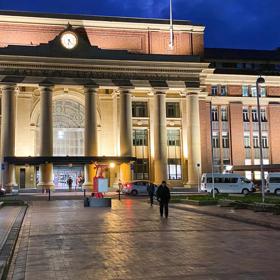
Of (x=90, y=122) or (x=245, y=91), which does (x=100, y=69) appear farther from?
(x=245, y=91)

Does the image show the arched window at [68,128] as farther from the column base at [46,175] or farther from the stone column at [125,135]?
the stone column at [125,135]

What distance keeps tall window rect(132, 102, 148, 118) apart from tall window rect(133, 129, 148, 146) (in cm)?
207

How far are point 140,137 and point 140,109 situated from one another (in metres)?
3.91

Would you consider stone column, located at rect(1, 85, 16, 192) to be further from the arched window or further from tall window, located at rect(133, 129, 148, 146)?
tall window, located at rect(133, 129, 148, 146)

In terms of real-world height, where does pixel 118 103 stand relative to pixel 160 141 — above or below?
above

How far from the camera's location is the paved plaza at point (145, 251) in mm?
9742

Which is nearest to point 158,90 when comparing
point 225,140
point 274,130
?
point 225,140

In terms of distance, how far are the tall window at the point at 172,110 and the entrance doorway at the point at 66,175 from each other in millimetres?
14327

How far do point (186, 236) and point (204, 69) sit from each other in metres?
49.4

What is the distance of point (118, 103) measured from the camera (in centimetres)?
6244

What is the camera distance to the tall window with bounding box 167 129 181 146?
64.8 m

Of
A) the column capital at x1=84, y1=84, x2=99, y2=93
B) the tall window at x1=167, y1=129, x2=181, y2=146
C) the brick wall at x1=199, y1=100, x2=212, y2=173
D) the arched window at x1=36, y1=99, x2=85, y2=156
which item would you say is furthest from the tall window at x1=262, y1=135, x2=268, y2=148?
the column capital at x1=84, y1=84, x2=99, y2=93

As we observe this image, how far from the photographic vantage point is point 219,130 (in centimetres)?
6781

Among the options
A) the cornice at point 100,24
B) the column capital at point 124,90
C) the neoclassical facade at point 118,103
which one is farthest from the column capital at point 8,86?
the column capital at point 124,90
